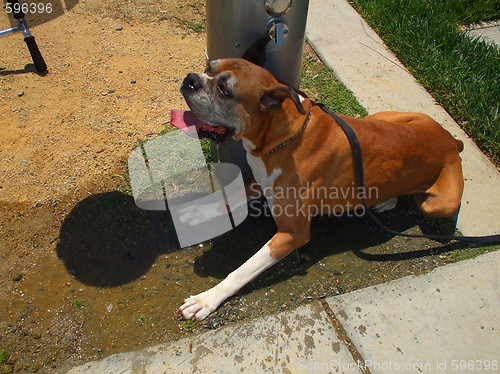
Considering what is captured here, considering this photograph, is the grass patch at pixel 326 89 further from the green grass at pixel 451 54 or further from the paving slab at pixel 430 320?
the paving slab at pixel 430 320

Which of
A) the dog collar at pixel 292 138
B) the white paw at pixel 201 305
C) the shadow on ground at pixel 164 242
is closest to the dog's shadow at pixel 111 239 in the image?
the shadow on ground at pixel 164 242

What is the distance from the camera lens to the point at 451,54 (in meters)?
5.50

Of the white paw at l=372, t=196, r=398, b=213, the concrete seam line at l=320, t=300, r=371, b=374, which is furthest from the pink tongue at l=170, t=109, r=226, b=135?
the white paw at l=372, t=196, r=398, b=213

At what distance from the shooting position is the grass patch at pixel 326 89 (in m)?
5.00

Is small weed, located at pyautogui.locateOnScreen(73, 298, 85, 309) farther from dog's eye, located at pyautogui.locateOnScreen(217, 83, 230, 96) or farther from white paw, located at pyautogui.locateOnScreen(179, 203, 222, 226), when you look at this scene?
dog's eye, located at pyautogui.locateOnScreen(217, 83, 230, 96)

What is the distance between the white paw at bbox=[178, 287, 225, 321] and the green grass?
10.8 feet

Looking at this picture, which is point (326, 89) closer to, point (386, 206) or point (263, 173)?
point (386, 206)

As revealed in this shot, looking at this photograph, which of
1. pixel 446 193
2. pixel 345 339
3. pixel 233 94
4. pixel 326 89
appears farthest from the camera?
pixel 326 89

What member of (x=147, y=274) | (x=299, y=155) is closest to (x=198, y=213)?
(x=147, y=274)

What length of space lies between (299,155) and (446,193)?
53.6 inches

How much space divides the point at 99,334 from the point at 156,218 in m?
1.11

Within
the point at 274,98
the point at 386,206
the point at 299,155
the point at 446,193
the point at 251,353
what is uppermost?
the point at 274,98

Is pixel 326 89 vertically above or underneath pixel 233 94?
underneath

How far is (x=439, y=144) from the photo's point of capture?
11.8 feet
